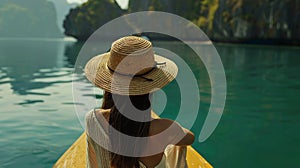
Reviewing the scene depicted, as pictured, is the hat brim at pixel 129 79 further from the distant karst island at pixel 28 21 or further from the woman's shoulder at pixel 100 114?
the distant karst island at pixel 28 21

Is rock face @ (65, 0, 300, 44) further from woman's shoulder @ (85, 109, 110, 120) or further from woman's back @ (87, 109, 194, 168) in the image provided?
woman's shoulder @ (85, 109, 110, 120)

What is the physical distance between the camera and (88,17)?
80688mm

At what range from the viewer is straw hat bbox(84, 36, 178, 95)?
1.71 m

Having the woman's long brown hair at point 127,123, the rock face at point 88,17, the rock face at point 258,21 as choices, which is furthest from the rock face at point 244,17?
the woman's long brown hair at point 127,123

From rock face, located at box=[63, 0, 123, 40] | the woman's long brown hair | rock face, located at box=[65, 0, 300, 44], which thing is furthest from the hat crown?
rock face, located at box=[63, 0, 123, 40]

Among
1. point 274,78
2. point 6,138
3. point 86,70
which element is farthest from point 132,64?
point 274,78

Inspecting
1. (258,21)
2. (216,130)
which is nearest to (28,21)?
(258,21)

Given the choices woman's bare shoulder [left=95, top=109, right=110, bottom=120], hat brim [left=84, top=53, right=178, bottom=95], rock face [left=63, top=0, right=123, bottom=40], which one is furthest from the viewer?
rock face [left=63, top=0, right=123, bottom=40]

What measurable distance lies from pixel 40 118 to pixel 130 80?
583 cm

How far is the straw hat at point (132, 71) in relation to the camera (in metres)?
1.71

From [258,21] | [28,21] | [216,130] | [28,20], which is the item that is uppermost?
[216,130]

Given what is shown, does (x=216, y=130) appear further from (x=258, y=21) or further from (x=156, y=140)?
(x=258, y=21)

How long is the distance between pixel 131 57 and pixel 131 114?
0.31 metres

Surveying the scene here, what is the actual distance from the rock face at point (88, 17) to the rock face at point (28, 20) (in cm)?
7616
